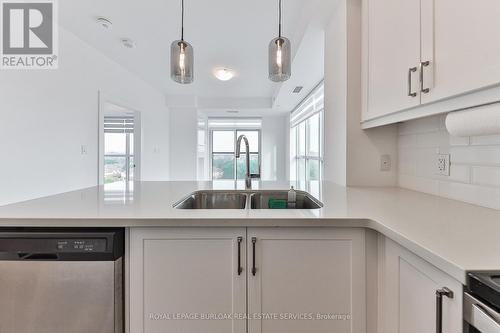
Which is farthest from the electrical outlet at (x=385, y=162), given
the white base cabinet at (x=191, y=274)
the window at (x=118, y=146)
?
the window at (x=118, y=146)

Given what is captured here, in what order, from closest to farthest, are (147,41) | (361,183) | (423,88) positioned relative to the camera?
(423,88), (361,183), (147,41)

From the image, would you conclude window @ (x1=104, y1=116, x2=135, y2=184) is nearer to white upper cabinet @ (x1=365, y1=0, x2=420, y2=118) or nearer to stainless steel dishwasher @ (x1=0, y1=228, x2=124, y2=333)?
stainless steel dishwasher @ (x1=0, y1=228, x2=124, y2=333)

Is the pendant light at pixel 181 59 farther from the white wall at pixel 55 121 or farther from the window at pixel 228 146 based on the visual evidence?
the window at pixel 228 146

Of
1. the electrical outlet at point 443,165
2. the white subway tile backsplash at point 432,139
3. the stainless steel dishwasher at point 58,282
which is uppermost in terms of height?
the white subway tile backsplash at point 432,139

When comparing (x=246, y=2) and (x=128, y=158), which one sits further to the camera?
(x=128, y=158)

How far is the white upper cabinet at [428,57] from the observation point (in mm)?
780

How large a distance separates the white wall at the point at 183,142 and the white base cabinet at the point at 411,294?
5157mm

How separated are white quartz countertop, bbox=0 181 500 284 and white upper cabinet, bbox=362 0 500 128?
1.23ft

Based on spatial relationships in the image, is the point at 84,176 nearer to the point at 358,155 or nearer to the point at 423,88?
the point at 358,155

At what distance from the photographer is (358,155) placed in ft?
5.67

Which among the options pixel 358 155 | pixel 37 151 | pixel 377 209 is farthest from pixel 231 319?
pixel 37 151

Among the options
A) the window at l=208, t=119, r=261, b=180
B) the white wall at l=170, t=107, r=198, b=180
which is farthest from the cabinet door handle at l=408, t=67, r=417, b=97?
the window at l=208, t=119, r=261, b=180

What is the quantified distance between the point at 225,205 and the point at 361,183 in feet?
2.88

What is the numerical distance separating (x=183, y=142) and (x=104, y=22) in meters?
3.35
